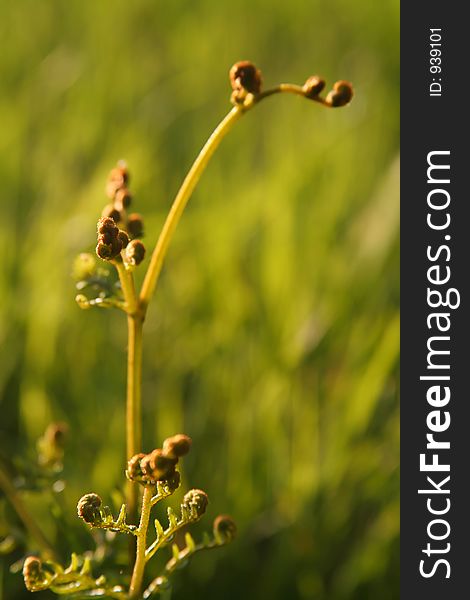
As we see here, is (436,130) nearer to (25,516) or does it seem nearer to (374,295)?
(374,295)

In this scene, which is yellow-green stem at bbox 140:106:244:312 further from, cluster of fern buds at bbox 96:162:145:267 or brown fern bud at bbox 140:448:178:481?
brown fern bud at bbox 140:448:178:481

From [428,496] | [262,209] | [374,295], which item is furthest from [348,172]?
[428,496]

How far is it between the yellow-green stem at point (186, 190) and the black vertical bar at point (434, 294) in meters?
0.63

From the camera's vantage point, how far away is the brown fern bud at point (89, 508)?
678mm

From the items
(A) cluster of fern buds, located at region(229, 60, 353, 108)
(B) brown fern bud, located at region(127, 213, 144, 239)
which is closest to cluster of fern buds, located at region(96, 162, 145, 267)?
(B) brown fern bud, located at region(127, 213, 144, 239)

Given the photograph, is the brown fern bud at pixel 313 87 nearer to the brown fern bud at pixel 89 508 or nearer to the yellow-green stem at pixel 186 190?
the yellow-green stem at pixel 186 190

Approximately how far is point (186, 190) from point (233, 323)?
2.80ft

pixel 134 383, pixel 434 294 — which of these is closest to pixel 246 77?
pixel 134 383

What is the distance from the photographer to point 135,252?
28.3 inches

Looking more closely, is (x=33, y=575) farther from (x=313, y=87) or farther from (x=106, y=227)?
(x=313, y=87)

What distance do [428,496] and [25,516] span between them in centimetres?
60

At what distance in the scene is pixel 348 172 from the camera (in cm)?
207

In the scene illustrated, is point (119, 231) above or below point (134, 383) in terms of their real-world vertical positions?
above

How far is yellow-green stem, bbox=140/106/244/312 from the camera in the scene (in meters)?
0.73
